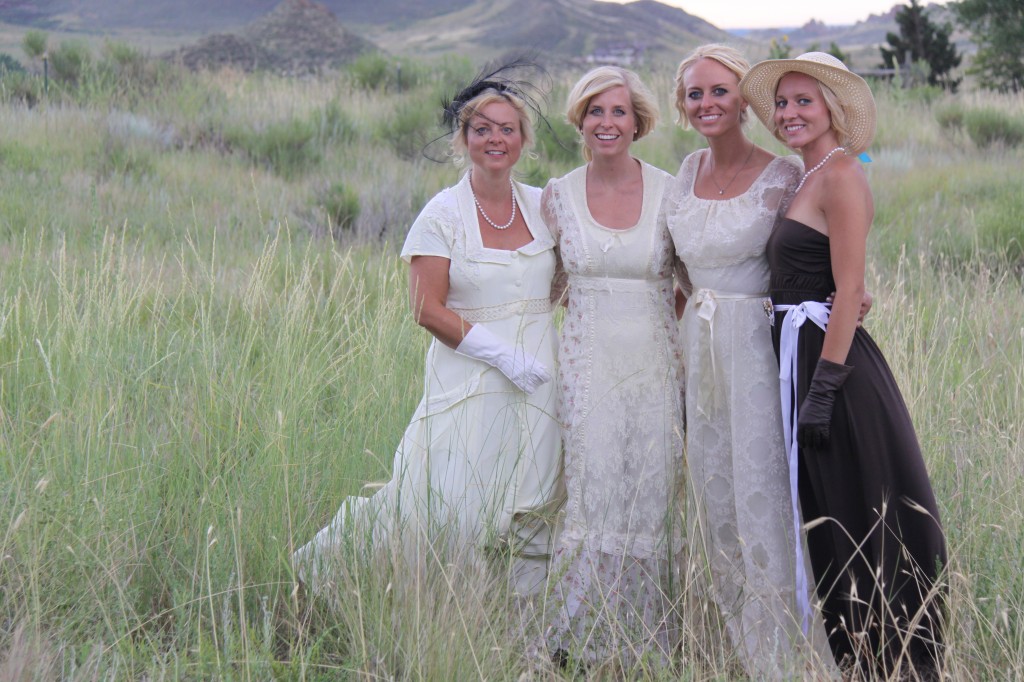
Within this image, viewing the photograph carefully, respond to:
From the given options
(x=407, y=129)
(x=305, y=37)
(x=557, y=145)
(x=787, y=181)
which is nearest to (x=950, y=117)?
(x=557, y=145)

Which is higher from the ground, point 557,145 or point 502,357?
point 557,145

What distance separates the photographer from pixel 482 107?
3.85 meters

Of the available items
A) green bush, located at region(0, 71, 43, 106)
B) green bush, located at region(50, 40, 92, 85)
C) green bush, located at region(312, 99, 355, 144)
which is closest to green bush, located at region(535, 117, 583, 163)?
green bush, located at region(312, 99, 355, 144)

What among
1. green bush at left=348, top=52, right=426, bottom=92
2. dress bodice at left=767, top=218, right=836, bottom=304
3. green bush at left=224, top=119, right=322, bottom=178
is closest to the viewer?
dress bodice at left=767, top=218, right=836, bottom=304

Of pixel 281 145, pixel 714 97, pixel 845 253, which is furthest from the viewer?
pixel 281 145

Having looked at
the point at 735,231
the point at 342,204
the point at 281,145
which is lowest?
the point at 342,204

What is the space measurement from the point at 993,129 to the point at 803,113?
1152 centimetres

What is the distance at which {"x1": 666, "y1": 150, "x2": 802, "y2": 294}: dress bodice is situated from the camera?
3.69 meters

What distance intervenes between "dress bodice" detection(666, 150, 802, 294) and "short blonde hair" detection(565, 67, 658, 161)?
1.28 feet

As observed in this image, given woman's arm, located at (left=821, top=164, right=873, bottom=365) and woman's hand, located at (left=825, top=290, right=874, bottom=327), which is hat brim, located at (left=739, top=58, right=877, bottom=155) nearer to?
woman's arm, located at (left=821, top=164, right=873, bottom=365)

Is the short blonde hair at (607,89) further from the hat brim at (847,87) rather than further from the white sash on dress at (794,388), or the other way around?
the white sash on dress at (794,388)

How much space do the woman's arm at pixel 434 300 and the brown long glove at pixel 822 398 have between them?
1215 mm

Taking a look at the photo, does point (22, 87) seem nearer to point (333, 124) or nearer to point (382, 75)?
point (333, 124)

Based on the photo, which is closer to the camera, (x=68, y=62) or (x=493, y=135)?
(x=493, y=135)
